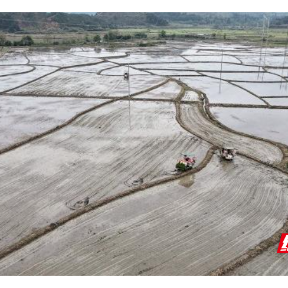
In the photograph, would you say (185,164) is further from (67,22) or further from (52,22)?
(67,22)

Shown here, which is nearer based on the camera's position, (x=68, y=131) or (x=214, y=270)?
(x=214, y=270)

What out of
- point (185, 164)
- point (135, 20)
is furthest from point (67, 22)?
point (185, 164)

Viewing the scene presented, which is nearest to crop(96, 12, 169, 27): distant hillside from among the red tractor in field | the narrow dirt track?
the red tractor in field

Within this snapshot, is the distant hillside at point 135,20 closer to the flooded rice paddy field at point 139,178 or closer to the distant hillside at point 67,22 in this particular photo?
the distant hillside at point 67,22

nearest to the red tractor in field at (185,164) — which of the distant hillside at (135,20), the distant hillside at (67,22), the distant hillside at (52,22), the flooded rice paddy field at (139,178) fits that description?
the flooded rice paddy field at (139,178)

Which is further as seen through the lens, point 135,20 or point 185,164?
point 135,20

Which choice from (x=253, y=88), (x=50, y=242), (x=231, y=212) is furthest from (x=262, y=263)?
(x=253, y=88)

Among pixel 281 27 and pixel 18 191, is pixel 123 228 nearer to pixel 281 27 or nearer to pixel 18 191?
pixel 18 191
